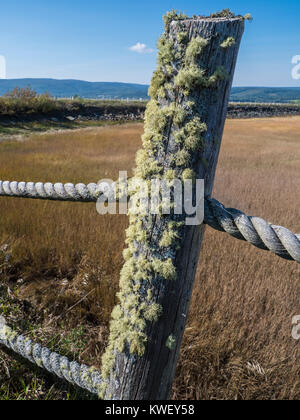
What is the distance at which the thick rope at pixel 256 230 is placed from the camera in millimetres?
885

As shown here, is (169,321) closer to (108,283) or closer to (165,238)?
(165,238)

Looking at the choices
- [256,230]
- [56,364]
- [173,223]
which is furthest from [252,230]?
[56,364]

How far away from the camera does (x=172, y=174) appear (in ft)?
3.16

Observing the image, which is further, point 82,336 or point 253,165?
point 253,165

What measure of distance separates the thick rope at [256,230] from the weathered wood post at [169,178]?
0.26 feet

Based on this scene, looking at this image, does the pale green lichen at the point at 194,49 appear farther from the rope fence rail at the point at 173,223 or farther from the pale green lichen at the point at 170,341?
the pale green lichen at the point at 170,341

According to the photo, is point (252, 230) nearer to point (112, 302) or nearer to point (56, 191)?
point (56, 191)

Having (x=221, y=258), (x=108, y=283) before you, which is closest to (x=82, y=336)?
(x=108, y=283)

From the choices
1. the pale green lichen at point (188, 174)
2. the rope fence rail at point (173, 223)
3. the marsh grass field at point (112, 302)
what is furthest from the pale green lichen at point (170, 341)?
the marsh grass field at point (112, 302)

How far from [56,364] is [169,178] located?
1065mm

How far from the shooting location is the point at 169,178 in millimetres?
972

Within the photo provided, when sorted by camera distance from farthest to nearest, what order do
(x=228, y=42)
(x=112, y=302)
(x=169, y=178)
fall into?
(x=112, y=302) → (x=169, y=178) → (x=228, y=42)
